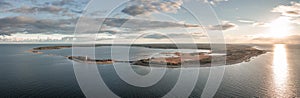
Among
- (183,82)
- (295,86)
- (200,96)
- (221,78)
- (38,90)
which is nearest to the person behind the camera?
(200,96)

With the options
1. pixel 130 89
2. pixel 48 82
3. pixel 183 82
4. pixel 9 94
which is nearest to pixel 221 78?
pixel 183 82

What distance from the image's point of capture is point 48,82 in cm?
5159

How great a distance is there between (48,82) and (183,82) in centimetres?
3115

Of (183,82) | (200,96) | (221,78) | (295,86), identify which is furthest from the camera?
(221,78)

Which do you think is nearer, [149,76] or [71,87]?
[71,87]

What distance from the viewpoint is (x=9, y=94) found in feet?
135

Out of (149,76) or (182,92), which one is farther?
(149,76)

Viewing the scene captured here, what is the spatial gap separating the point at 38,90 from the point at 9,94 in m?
4.83

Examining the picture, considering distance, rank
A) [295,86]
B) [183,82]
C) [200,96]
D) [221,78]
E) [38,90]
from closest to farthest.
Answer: [200,96]
[38,90]
[295,86]
[183,82]
[221,78]

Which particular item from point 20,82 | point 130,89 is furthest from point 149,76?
point 20,82

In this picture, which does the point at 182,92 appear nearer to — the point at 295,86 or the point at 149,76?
the point at 149,76

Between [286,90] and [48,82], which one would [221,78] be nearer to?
[286,90]

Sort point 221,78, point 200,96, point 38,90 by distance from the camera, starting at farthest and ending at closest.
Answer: point 221,78 < point 38,90 < point 200,96

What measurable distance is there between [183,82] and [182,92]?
8465 mm
